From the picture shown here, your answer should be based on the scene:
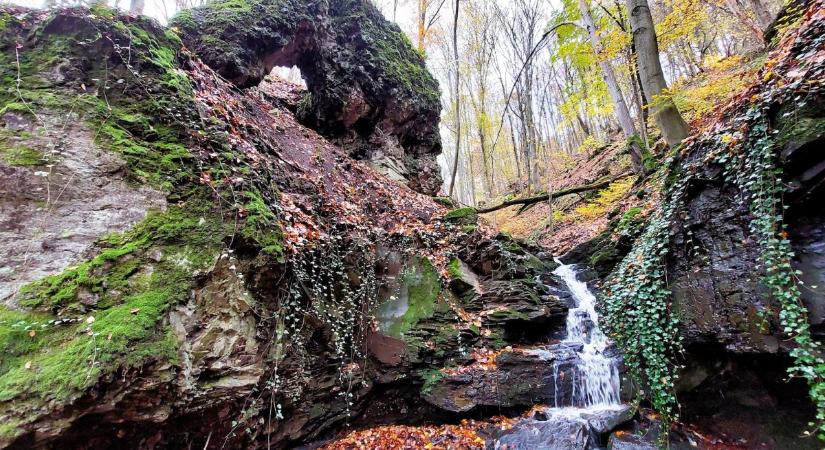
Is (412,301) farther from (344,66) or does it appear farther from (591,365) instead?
(344,66)

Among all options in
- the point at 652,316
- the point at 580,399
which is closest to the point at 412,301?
the point at 580,399

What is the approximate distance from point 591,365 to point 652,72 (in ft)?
19.0

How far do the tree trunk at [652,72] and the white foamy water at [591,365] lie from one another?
4016mm

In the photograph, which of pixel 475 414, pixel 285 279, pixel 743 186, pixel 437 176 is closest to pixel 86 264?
pixel 285 279

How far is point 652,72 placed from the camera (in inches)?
263

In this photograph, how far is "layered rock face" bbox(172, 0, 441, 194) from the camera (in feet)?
24.5

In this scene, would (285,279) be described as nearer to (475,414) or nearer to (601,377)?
(475,414)

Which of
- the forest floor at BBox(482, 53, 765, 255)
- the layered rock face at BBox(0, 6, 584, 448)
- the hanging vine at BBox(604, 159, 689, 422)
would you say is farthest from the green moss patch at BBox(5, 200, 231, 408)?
the forest floor at BBox(482, 53, 765, 255)

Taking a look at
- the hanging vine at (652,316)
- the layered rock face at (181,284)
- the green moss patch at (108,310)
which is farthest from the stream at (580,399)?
the green moss patch at (108,310)

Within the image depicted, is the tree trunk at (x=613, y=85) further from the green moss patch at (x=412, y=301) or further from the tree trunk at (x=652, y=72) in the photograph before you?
the green moss patch at (x=412, y=301)

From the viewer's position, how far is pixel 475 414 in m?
5.63

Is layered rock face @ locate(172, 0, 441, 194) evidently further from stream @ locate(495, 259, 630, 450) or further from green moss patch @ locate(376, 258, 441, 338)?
stream @ locate(495, 259, 630, 450)

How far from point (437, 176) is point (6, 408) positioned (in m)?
11.0

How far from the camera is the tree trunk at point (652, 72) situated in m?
6.55
